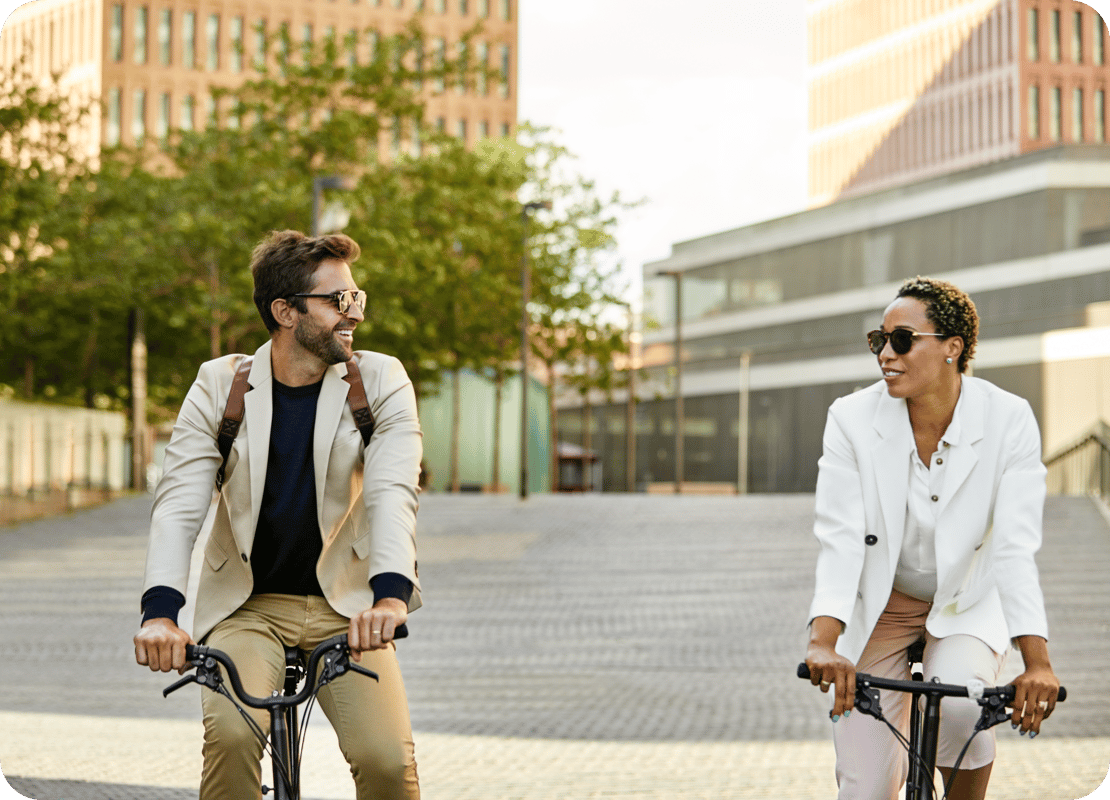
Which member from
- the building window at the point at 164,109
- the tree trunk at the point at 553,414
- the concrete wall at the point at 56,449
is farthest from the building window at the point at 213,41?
the concrete wall at the point at 56,449

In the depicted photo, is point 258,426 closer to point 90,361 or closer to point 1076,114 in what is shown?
point 90,361

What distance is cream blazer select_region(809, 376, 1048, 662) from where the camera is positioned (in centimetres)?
354

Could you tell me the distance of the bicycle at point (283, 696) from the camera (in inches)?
128

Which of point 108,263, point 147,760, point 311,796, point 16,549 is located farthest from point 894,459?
point 108,263

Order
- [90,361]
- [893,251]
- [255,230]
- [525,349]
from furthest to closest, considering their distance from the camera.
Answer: [893,251] → [525,349] → [90,361] → [255,230]

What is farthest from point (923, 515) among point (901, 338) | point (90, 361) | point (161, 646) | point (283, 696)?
point (90, 361)

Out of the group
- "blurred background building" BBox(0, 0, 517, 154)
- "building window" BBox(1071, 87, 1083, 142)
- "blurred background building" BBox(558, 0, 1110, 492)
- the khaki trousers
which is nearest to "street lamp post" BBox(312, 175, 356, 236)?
"blurred background building" BBox(558, 0, 1110, 492)

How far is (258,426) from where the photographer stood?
3594 millimetres

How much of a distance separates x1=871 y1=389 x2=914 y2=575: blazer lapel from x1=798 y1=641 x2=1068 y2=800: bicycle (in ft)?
1.20

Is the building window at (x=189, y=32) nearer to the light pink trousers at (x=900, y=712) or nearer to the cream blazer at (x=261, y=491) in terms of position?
the cream blazer at (x=261, y=491)

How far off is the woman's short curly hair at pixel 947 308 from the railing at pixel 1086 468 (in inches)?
1001

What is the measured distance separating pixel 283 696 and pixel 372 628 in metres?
0.24

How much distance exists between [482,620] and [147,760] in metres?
9.28

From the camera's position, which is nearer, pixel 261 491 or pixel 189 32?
pixel 261 491
